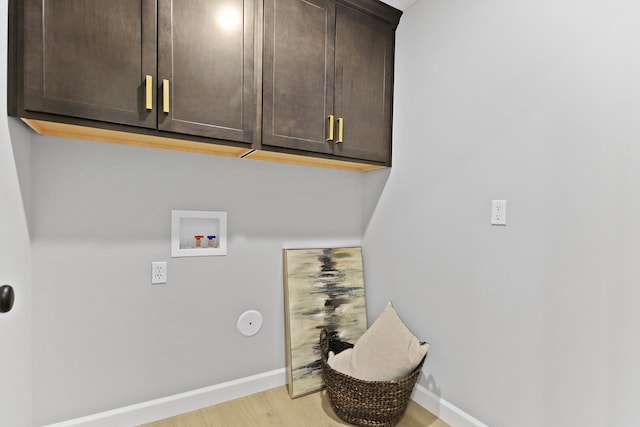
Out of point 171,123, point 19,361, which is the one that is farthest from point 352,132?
point 19,361

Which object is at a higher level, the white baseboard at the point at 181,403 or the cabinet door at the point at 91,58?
the cabinet door at the point at 91,58

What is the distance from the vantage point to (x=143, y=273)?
163cm

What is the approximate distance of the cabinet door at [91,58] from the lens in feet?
3.75

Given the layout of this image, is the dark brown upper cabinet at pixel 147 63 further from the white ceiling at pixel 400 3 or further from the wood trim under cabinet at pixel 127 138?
the white ceiling at pixel 400 3

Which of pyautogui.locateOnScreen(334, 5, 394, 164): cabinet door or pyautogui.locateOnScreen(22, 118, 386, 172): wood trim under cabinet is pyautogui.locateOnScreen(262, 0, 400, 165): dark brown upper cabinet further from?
pyautogui.locateOnScreen(22, 118, 386, 172): wood trim under cabinet

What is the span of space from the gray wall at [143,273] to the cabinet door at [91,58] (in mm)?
344

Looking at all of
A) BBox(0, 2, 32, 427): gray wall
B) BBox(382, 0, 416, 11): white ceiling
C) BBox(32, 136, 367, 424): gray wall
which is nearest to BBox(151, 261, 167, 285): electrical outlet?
BBox(32, 136, 367, 424): gray wall

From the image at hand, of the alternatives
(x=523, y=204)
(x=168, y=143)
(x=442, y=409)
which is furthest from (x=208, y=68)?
(x=442, y=409)

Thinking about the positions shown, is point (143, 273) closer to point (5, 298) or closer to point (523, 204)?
point (5, 298)

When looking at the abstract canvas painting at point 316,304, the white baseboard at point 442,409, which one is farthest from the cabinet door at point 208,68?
the white baseboard at point 442,409

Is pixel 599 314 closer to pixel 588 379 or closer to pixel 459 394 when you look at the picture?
pixel 588 379

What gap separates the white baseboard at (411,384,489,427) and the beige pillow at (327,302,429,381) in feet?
0.96

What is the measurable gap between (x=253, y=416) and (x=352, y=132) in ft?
5.20

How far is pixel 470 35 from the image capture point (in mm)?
1616
